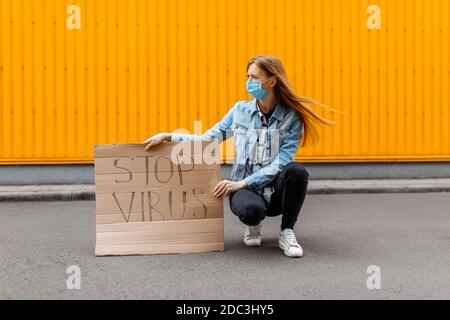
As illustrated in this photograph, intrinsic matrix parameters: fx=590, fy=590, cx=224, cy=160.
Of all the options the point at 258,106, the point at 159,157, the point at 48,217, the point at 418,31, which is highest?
the point at 418,31

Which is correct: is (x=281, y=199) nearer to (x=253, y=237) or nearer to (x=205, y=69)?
(x=253, y=237)

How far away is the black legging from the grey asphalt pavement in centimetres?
31

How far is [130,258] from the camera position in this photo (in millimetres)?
4273

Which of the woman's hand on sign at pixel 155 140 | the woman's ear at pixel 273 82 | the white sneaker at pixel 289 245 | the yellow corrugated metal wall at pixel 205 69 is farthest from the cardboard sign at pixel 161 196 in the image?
the yellow corrugated metal wall at pixel 205 69

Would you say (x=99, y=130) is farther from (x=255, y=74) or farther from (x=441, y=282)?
(x=441, y=282)

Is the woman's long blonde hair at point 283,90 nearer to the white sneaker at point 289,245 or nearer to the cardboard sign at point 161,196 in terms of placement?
the cardboard sign at point 161,196

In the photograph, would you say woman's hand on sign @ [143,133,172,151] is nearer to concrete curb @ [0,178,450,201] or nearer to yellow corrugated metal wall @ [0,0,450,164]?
concrete curb @ [0,178,450,201]

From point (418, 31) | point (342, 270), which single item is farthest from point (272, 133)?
point (418, 31)

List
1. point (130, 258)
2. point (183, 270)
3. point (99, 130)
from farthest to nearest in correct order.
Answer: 1. point (99, 130)
2. point (130, 258)
3. point (183, 270)

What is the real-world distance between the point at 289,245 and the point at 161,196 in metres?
1.03

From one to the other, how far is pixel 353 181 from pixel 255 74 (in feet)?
15.0

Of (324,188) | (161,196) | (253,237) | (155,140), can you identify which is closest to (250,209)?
(253,237)

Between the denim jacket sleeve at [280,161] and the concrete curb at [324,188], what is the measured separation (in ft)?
12.0

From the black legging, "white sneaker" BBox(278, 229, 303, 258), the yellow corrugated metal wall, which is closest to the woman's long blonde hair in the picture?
the black legging
